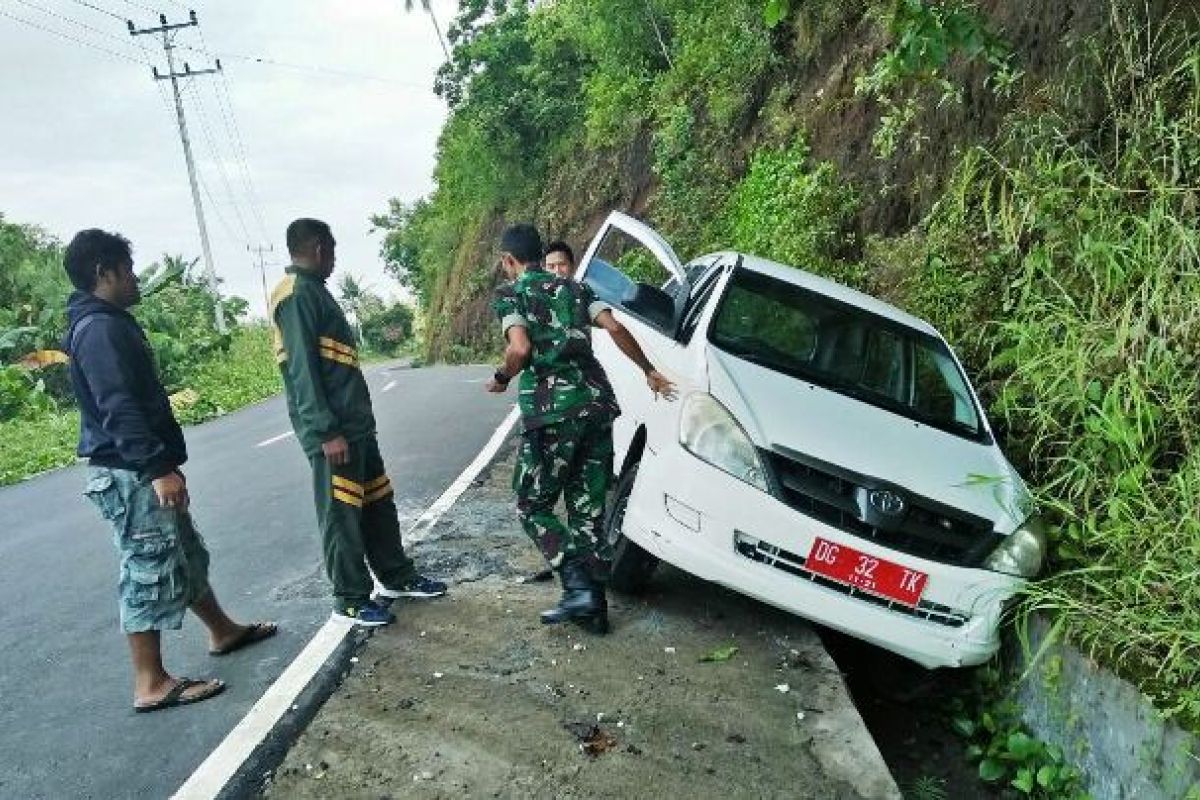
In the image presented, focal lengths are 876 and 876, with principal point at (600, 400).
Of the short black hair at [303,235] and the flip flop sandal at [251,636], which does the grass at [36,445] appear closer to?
the flip flop sandal at [251,636]

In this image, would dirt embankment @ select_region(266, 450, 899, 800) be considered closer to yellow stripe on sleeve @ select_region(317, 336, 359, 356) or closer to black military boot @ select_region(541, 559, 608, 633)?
black military boot @ select_region(541, 559, 608, 633)

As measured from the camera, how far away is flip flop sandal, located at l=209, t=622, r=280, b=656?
3.94 m

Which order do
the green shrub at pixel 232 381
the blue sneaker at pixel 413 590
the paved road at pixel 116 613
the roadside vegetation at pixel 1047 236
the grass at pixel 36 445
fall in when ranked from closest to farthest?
the paved road at pixel 116 613, the roadside vegetation at pixel 1047 236, the blue sneaker at pixel 413 590, the grass at pixel 36 445, the green shrub at pixel 232 381

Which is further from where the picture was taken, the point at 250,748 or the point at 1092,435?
the point at 1092,435

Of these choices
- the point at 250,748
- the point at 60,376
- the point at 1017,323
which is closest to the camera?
the point at 250,748

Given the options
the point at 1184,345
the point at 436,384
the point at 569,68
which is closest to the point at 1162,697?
the point at 1184,345

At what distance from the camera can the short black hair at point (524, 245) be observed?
3.84m

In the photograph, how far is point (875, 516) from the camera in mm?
3395

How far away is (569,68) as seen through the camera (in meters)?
24.4

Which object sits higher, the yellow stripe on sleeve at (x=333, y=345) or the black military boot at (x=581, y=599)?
the yellow stripe on sleeve at (x=333, y=345)

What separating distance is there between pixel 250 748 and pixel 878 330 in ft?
11.6

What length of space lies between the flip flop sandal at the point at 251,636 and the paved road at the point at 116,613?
5 cm

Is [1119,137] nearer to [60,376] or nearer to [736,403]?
[736,403]

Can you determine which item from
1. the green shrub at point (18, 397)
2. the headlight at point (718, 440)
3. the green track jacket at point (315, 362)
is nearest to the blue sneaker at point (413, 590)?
the green track jacket at point (315, 362)
